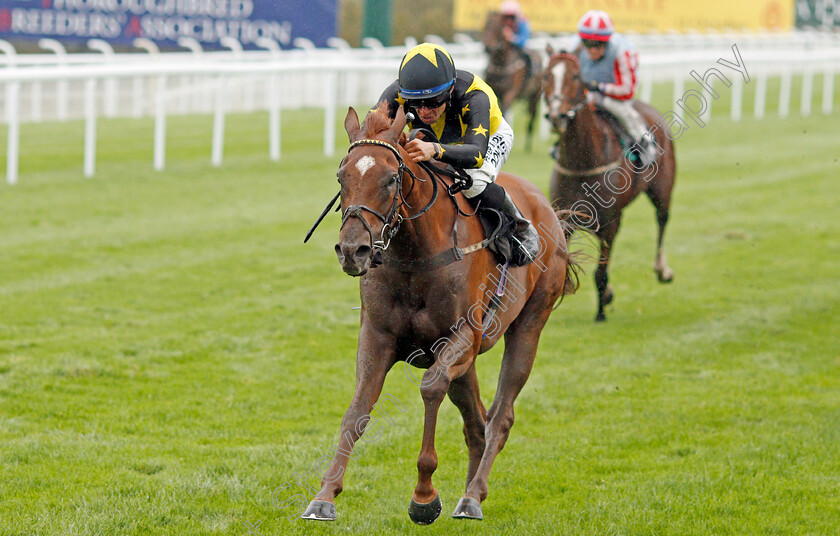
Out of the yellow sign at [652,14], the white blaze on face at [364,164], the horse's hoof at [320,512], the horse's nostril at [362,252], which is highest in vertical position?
the yellow sign at [652,14]

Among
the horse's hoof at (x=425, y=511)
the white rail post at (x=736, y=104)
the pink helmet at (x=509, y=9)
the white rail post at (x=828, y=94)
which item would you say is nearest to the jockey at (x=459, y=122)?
the horse's hoof at (x=425, y=511)

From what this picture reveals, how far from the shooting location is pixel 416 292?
159 inches

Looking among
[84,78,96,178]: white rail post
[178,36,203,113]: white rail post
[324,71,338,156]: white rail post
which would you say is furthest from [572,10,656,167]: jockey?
[178,36,203,113]: white rail post

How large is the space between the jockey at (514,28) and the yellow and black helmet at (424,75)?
12593 millimetres

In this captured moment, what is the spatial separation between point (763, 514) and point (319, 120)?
50.6 feet

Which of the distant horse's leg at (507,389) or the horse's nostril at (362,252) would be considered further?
the distant horse's leg at (507,389)

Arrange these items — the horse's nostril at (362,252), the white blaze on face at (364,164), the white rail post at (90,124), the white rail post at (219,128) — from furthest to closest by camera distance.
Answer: the white rail post at (219,128) < the white rail post at (90,124) < the white blaze on face at (364,164) < the horse's nostril at (362,252)

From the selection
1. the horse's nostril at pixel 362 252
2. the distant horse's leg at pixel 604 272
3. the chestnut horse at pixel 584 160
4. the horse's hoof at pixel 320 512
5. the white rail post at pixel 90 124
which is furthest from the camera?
the white rail post at pixel 90 124

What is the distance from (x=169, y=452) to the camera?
529 cm

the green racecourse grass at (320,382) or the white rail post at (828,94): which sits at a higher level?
the white rail post at (828,94)

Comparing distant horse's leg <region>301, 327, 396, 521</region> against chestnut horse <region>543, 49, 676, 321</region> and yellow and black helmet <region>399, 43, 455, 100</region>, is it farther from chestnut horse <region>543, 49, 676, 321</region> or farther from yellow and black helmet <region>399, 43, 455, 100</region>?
chestnut horse <region>543, 49, 676, 321</region>

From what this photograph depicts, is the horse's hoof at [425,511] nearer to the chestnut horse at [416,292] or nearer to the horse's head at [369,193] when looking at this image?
the chestnut horse at [416,292]

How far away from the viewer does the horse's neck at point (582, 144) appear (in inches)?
314

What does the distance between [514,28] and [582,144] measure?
9.05m
